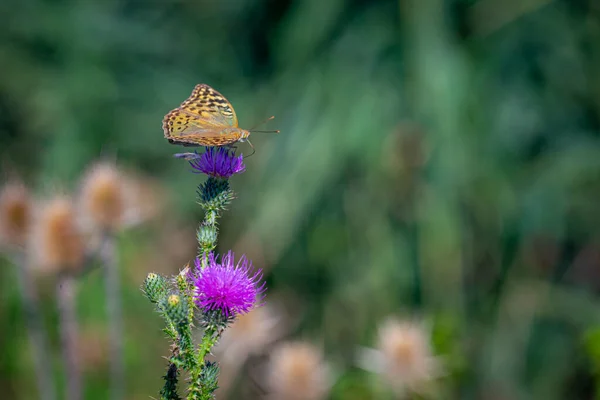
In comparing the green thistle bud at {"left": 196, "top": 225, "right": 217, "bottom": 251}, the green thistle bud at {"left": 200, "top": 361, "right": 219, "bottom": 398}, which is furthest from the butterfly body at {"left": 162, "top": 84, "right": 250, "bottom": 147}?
the green thistle bud at {"left": 200, "top": 361, "right": 219, "bottom": 398}

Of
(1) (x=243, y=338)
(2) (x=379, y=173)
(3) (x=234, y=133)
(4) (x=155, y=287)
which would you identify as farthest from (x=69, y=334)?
(2) (x=379, y=173)

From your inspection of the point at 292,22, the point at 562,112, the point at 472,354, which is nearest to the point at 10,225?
the point at 472,354

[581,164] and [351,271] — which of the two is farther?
[581,164]

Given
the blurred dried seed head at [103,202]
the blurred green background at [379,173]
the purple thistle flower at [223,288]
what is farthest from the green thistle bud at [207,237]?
the blurred green background at [379,173]

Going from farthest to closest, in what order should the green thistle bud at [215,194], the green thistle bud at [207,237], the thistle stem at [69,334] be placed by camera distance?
the thistle stem at [69,334], the green thistle bud at [215,194], the green thistle bud at [207,237]

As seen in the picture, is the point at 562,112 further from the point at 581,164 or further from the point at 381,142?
the point at 381,142

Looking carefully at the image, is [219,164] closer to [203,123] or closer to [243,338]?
[203,123]

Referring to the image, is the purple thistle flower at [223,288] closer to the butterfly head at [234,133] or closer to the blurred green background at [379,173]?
the butterfly head at [234,133]
